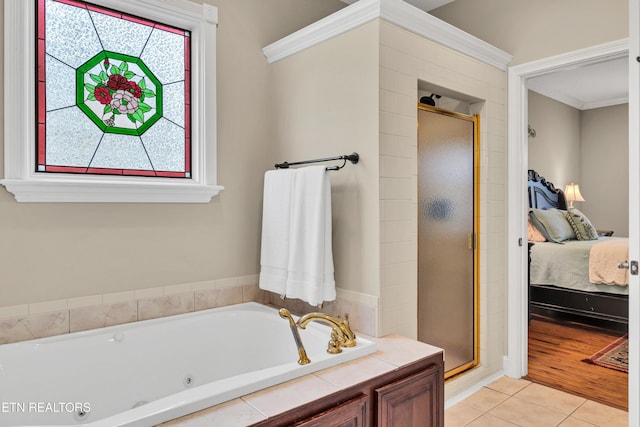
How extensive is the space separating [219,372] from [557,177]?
5.67 metres

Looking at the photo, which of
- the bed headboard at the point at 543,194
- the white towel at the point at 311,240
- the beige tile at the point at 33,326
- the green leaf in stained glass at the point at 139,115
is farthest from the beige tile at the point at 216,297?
the bed headboard at the point at 543,194

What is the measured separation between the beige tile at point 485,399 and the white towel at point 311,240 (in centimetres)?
115

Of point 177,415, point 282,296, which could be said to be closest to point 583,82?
point 282,296

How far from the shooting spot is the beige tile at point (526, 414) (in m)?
2.44

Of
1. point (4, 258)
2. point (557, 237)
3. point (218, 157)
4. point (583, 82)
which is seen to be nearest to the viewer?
point (4, 258)

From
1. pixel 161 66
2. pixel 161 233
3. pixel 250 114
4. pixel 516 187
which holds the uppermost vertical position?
pixel 161 66

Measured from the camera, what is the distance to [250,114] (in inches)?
110

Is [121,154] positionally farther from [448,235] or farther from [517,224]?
[517,224]

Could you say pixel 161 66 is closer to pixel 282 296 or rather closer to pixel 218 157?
pixel 218 157

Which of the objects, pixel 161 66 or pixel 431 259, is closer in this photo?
pixel 161 66

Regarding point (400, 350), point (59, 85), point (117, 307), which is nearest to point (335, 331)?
point (400, 350)

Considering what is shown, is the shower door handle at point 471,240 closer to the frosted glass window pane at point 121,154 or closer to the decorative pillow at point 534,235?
the frosted glass window pane at point 121,154

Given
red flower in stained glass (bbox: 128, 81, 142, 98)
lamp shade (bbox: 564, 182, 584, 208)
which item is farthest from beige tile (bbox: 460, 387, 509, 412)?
lamp shade (bbox: 564, 182, 584, 208)

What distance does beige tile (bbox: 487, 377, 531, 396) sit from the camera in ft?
9.33
